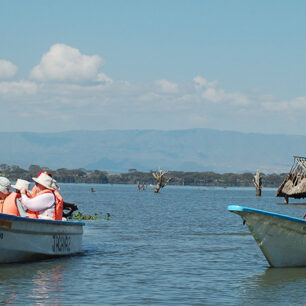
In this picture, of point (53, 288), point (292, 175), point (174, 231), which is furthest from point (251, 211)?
point (292, 175)

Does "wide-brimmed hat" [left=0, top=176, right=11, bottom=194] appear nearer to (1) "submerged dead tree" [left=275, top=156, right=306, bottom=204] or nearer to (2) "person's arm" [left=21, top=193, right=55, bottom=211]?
(2) "person's arm" [left=21, top=193, right=55, bottom=211]

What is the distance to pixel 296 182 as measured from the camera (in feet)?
238

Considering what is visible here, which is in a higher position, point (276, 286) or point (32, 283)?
point (276, 286)

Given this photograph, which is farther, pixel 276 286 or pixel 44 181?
pixel 44 181

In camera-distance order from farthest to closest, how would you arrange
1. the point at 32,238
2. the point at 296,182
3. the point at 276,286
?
the point at 296,182, the point at 32,238, the point at 276,286

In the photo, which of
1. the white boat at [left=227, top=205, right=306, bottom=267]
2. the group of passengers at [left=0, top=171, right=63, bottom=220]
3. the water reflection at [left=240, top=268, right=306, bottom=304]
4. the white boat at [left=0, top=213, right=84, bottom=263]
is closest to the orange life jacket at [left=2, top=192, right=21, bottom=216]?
the group of passengers at [left=0, top=171, right=63, bottom=220]

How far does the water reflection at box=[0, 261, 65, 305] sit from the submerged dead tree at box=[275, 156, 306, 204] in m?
52.8

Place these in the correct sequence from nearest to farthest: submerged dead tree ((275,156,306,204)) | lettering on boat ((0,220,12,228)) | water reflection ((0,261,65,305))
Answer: water reflection ((0,261,65,305)), lettering on boat ((0,220,12,228)), submerged dead tree ((275,156,306,204))

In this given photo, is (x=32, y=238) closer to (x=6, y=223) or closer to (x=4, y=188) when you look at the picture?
(x=6, y=223)

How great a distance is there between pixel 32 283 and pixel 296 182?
2280 inches

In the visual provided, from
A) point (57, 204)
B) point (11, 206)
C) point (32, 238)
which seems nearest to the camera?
point (11, 206)

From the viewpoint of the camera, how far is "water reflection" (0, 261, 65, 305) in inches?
613

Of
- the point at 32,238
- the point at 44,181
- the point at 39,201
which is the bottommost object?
the point at 32,238

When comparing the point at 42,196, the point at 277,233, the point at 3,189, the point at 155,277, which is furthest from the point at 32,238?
the point at 277,233
